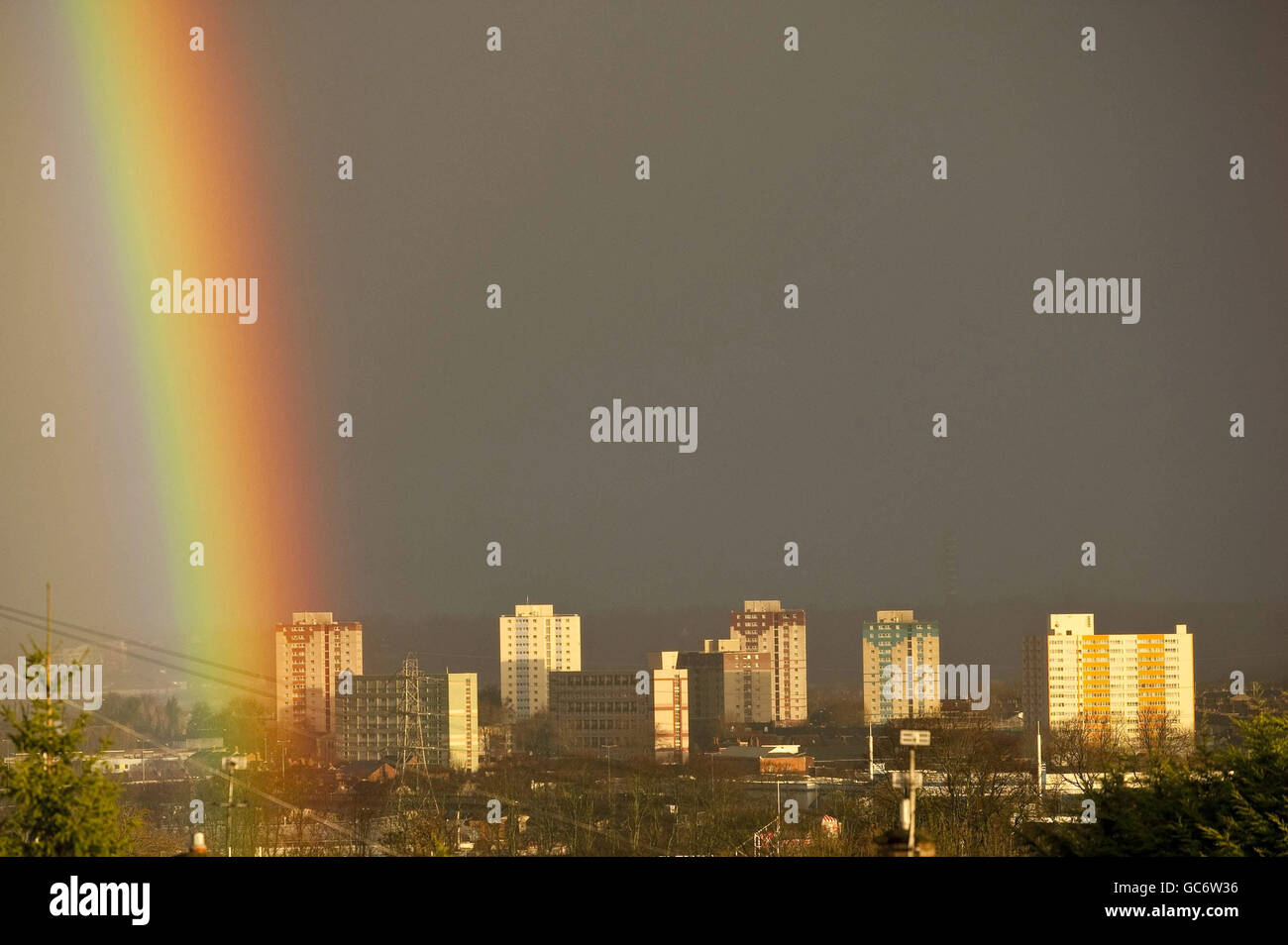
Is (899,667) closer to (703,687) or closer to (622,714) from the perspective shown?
(703,687)

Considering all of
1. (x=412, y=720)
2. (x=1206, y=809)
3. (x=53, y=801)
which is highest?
(x=53, y=801)

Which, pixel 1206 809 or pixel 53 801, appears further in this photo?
pixel 1206 809

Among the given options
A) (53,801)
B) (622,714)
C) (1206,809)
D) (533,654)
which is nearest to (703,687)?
(622,714)

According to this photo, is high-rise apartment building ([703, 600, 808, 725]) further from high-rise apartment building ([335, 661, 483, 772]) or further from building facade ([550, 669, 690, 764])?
high-rise apartment building ([335, 661, 483, 772])

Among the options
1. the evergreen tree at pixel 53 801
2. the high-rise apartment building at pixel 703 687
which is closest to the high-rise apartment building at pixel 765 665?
the high-rise apartment building at pixel 703 687
